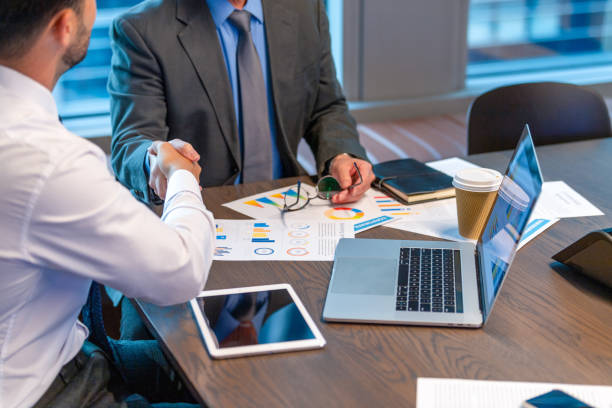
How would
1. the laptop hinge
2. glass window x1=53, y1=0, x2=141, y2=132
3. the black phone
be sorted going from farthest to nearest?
glass window x1=53, y1=0, x2=141, y2=132, the laptop hinge, the black phone

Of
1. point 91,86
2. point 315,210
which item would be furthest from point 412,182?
point 91,86

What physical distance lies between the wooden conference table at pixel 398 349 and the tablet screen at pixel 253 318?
3cm

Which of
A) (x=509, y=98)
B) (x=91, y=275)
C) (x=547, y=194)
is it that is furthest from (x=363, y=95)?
(x=91, y=275)

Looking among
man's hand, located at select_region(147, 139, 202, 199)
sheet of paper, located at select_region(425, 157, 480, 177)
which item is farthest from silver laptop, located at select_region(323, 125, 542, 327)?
sheet of paper, located at select_region(425, 157, 480, 177)

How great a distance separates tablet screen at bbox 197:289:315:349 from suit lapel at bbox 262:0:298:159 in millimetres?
906

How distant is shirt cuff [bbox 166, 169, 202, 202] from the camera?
118cm

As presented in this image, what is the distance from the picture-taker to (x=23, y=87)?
95cm

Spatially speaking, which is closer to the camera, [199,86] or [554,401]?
[554,401]

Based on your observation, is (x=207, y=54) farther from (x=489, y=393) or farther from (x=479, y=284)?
(x=489, y=393)

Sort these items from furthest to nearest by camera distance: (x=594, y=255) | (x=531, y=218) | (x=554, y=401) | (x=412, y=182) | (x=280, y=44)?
(x=280, y=44) → (x=412, y=182) → (x=531, y=218) → (x=594, y=255) → (x=554, y=401)

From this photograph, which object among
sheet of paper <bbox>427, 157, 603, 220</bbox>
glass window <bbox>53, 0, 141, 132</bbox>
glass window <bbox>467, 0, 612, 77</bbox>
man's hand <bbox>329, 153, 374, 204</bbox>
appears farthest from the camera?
glass window <bbox>467, 0, 612, 77</bbox>

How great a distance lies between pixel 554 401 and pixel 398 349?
25 centimetres

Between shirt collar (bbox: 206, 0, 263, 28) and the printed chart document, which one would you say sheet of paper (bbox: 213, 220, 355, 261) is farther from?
shirt collar (bbox: 206, 0, 263, 28)

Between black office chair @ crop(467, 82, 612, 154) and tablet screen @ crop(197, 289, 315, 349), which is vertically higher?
black office chair @ crop(467, 82, 612, 154)
